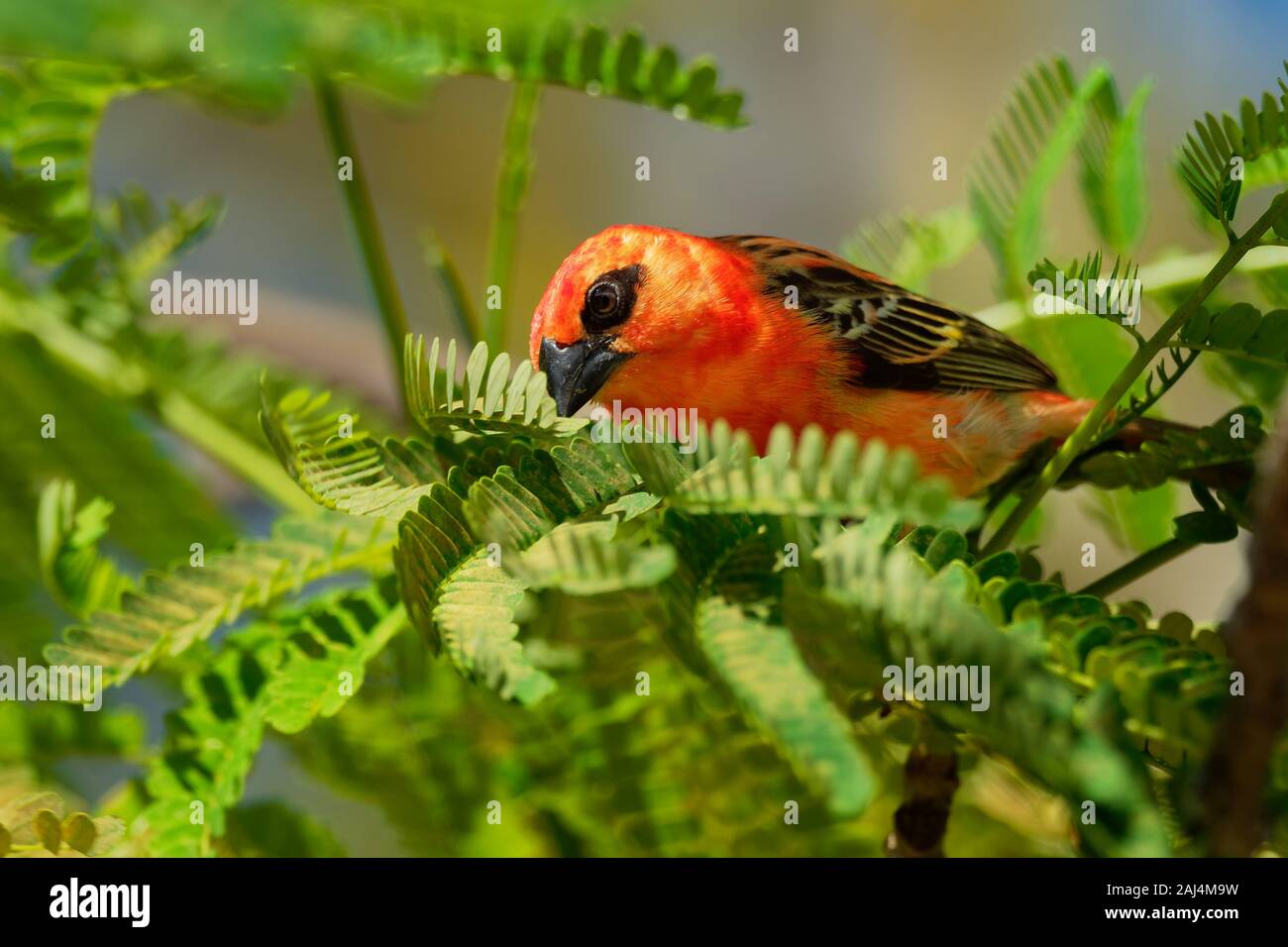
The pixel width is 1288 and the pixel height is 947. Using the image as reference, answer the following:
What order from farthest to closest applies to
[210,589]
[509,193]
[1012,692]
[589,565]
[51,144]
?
1. [509,193]
2. [51,144]
3. [210,589]
4. [589,565]
5. [1012,692]

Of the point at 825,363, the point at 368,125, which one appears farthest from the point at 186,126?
the point at 825,363

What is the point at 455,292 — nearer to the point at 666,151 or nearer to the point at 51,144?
the point at 51,144

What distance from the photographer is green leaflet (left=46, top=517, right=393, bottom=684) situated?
149cm

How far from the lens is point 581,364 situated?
2.37 metres

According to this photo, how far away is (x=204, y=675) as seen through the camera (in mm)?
1664

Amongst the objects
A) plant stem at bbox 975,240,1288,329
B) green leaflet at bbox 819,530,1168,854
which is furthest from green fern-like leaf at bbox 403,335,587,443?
plant stem at bbox 975,240,1288,329

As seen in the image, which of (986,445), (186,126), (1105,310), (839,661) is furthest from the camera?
(186,126)

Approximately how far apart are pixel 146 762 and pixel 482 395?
969mm

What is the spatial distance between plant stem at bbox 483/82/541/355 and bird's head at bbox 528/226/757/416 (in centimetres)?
14

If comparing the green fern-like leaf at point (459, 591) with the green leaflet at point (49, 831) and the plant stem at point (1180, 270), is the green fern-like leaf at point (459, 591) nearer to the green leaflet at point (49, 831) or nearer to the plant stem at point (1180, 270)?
the green leaflet at point (49, 831)

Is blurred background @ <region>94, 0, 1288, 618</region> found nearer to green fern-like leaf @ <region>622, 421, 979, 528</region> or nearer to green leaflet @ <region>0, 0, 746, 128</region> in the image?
green leaflet @ <region>0, 0, 746, 128</region>

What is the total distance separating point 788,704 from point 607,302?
1.51 m

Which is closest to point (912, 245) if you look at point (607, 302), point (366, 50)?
point (607, 302)
